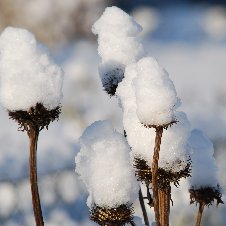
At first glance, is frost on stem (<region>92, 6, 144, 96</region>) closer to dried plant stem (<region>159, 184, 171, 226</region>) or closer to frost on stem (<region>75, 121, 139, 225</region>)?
frost on stem (<region>75, 121, 139, 225</region>)

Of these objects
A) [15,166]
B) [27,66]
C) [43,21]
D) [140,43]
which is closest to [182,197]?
[15,166]

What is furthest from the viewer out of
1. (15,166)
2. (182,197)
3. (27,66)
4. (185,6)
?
(185,6)

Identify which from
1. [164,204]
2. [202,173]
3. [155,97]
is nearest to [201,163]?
[202,173]

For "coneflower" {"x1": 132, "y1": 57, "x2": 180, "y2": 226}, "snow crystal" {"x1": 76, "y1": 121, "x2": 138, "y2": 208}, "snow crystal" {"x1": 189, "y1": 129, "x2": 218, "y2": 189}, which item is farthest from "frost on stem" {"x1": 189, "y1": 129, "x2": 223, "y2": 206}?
"coneflower" {"x1": 132, "y1": 57, "x2": 180, "y2": 226}

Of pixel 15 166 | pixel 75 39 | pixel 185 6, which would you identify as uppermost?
pixel 185 6

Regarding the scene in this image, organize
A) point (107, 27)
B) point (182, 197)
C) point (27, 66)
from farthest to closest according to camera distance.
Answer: point (182, 197) < point (107, 27) < point (27, 66)

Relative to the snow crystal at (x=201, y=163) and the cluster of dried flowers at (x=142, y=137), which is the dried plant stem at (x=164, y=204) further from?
the snow crystal at (x=201, y=163)

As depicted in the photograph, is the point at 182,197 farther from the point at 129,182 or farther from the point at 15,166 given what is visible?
the point at 129,182
